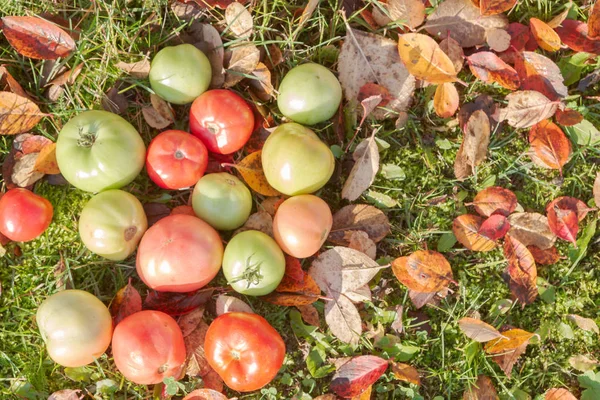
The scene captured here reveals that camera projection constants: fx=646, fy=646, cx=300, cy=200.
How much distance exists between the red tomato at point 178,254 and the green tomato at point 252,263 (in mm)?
116

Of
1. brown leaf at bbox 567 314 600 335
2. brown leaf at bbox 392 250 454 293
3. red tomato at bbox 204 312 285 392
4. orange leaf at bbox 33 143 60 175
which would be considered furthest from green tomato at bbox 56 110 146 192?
brown leaf at bbox 567 314 600 335

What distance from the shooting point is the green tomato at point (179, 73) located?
3.68m

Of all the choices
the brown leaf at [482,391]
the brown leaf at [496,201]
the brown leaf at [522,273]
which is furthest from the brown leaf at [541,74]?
the brown leaf at [482,391]

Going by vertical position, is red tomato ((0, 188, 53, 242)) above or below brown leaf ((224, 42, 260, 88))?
below

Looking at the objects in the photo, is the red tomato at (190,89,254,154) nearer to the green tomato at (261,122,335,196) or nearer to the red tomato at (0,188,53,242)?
the green tomato at (261,122,335,196)

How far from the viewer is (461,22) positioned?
4020 millimetres

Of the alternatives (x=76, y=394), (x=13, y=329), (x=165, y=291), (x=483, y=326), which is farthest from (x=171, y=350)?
(x=483, y=326)

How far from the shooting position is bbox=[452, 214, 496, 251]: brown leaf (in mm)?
3879

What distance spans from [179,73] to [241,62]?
0.41 metres

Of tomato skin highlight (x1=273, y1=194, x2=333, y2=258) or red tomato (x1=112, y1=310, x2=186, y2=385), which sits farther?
tomato skin highlight (x1=273, y1=194, x2=333, y2=258)

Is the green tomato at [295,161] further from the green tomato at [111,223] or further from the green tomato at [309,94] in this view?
the green tomato at [111,223]

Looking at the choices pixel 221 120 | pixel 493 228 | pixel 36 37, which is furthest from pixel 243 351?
pixel 36 37

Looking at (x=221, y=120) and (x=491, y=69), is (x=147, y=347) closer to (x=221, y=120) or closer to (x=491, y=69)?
(x=221, y=120)

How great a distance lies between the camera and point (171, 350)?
134 inches
